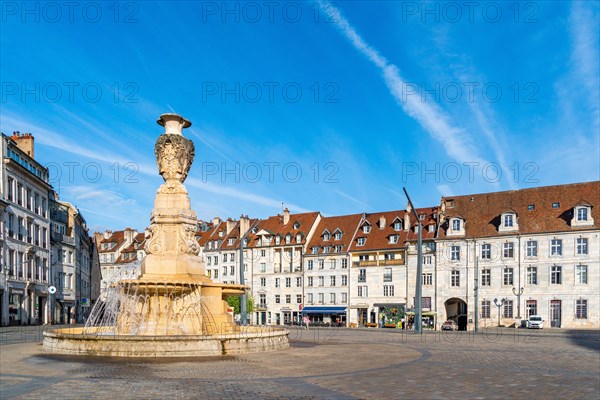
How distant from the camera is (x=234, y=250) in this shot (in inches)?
3140

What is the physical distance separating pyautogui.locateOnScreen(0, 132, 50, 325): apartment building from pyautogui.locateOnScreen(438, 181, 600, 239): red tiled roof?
39211mm

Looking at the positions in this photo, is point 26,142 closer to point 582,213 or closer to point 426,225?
point 426,225

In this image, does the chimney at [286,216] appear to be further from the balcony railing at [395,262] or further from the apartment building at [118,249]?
the apartment building at [118,249]

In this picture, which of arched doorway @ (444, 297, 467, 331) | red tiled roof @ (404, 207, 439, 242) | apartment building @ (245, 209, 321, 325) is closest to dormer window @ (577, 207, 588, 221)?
arched doorway @ (444, 297, 467, 331)

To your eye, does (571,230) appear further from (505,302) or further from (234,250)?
(234,250)

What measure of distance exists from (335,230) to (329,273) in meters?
5.62

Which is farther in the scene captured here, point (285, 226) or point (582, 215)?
point (285, 226)

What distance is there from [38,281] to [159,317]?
131 ft

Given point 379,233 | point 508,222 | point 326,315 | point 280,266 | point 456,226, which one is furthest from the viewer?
point 280,266

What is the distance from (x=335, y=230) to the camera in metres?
72.6

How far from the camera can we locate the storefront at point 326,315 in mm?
67812

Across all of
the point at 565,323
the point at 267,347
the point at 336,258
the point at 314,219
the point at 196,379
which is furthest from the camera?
the point at 314,219

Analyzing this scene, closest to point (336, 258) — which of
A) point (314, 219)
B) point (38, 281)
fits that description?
point (314, 219)

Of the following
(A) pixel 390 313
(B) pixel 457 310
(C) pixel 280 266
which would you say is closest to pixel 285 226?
(C) pixel 280 266
